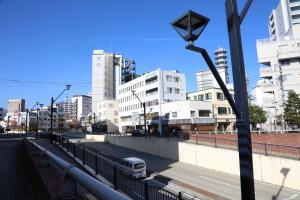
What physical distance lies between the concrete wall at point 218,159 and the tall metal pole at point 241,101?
21334 millimetres

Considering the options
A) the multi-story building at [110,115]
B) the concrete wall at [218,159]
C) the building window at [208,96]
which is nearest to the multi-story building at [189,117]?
the building window at [208,96]

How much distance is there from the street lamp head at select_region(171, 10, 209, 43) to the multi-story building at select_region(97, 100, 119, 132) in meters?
108

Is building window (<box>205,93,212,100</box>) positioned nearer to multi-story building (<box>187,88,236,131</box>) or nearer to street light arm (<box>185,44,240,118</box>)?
multi-story building (<box>187,88,236,131</box>)

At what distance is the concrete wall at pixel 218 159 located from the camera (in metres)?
23.5

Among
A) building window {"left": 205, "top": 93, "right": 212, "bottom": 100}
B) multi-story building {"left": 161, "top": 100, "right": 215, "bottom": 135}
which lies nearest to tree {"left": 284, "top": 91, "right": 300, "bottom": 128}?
multi-story building {"left": 161, "top": 100, "right": 215, "bottom": 135}

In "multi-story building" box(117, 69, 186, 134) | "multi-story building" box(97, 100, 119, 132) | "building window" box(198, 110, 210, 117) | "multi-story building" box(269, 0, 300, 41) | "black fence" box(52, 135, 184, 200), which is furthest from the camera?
"multi-story building" box(97, 100, 119, 132)

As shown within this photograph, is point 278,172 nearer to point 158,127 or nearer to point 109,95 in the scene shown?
point 158,127

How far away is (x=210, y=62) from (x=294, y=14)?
98.7 metres

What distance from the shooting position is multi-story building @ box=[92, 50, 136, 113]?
145000mm

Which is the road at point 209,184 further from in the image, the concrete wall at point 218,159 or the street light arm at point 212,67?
the street light arm at point 212,67

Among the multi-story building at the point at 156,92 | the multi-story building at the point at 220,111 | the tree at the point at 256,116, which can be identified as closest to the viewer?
the tree at the point at 256,116

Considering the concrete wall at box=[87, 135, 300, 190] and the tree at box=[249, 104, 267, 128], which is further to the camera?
the tree at box=[249, 104, 267, 128]

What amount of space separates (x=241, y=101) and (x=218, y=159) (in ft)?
92.2

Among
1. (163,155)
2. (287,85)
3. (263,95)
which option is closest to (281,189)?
(163,155)
